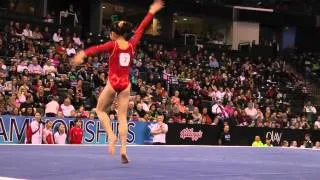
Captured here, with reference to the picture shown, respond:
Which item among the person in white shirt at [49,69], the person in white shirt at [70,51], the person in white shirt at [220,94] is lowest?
the person in white shirt at [220,94]

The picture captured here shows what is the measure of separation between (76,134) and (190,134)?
4.76 m

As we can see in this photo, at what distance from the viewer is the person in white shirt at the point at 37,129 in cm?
1560

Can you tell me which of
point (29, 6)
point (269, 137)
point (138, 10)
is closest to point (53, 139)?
point (269, 137)

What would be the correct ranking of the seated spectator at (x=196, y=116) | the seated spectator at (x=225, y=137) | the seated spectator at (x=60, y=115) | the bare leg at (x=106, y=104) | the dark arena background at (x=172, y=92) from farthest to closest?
the seated spectator at (x=196, y=116), the seated spectator at (x=225, y=137), the seated spectator at (x=60, y=115), the dark arena background at (x=172, y=92), the bare leg at (x=106, y=104)

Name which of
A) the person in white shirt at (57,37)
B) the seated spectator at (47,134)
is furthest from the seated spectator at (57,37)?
the seated spectator at (47,134)

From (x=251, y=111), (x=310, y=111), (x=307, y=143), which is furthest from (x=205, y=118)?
(x=310, y=111)

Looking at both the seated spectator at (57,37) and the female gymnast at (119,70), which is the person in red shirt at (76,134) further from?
the female gymnast at (119,70)

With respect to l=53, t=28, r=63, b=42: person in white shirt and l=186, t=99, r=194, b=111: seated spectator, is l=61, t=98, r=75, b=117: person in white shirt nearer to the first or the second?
Answer: l=186, t=99, r=194, b=111: seated spectator

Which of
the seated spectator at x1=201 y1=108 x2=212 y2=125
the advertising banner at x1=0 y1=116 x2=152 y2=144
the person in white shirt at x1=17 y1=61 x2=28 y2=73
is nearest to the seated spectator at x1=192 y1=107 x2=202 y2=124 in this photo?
the seated spectator at x1=201 y1=108 x2=212 y2=125

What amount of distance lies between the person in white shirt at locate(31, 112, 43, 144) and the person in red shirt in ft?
2.97

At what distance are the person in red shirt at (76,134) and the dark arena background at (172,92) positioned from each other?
0.13 ft

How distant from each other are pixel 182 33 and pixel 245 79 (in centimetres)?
805

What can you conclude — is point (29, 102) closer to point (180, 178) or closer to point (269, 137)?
point (269, 137)

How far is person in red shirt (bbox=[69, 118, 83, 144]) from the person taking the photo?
53.5ft
